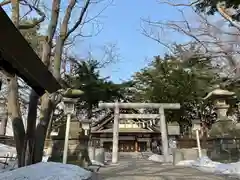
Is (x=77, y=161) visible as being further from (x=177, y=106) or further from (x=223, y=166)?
(x=177, y=106)

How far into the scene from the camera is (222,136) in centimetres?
988

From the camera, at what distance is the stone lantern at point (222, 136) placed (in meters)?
9.67

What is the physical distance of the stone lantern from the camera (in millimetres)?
9672

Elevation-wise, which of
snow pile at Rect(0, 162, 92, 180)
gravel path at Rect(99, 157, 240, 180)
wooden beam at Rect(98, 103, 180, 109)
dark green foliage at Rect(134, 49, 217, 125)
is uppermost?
dark green foliage at Rect(134, 49, 217, 125)

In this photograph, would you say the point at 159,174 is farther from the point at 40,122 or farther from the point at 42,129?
the point at 40,122

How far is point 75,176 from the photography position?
3508mm

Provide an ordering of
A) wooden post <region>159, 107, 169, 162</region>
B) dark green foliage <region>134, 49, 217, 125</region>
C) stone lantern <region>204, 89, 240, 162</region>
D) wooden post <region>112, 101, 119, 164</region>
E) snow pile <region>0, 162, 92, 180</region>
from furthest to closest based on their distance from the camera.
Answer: dark green foliage <region>134, 49, 217, 125</region> < wooden post <region>112, 101, 119, 164</region> < wooden post <region>159, 107, 169, 162</region> < stone lantern <region>204, 89, 240, 162</region> < snow pile <region>0, 162, 92, 180</region>

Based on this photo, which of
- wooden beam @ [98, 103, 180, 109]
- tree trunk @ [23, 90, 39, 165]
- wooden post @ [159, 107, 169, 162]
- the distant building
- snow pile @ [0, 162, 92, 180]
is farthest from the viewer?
the distant building

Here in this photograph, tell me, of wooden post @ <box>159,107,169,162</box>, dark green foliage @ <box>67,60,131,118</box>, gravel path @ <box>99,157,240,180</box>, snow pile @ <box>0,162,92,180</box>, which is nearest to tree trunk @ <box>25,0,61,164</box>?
gravel path @ <box>99,157,240,180</box>

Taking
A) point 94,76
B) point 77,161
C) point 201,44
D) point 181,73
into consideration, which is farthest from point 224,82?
point 94,76

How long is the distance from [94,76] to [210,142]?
53.1 feet

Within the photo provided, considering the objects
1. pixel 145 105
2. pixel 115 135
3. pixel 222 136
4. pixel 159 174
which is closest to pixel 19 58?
pixel 159 174

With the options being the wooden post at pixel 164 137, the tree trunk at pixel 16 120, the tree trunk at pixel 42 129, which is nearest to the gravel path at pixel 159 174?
the tree trunk at pixel 42 129

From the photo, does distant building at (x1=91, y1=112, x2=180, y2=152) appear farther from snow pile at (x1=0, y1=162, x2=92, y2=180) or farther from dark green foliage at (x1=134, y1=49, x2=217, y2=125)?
snow pile at (x1=0, y1=162, x2=92, y2=180)
